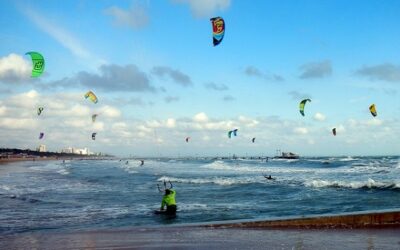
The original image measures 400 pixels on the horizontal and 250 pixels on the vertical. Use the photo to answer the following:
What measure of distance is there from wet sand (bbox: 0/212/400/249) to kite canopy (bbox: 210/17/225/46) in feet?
20.5

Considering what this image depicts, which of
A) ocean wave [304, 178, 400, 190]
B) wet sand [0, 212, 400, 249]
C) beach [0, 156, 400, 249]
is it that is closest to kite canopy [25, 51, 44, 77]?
beach [0, 156, 400, 249]

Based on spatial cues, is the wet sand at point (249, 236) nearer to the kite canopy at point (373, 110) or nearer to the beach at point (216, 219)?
the beach at point (216, 219)

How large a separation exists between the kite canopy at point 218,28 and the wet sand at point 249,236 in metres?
6.25

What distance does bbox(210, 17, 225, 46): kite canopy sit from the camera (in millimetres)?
14320

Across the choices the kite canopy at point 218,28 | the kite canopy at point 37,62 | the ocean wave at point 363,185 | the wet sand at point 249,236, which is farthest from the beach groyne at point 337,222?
the ocean wave at point 363,185

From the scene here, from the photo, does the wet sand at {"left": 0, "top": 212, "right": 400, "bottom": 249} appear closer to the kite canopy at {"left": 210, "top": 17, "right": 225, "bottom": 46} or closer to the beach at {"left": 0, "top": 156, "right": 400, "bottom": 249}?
the beach at {"left": 0, "top": 156, "right": 400, "bottom": 249}

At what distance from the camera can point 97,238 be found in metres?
9.33

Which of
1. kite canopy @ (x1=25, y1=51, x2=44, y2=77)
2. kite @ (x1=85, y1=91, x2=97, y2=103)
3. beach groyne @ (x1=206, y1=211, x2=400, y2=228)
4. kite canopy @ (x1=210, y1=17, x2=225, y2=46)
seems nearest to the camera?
beach groyne @ (x1=206, y1=211, x2=400, y2=228)

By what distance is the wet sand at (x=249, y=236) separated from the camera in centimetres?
816

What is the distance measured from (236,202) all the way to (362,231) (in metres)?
10.6

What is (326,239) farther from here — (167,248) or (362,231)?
(167,248)

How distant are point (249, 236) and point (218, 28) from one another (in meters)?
7.77

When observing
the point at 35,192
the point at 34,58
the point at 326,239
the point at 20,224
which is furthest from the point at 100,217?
the point at 35,192

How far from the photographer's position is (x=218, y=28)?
14719 mm
